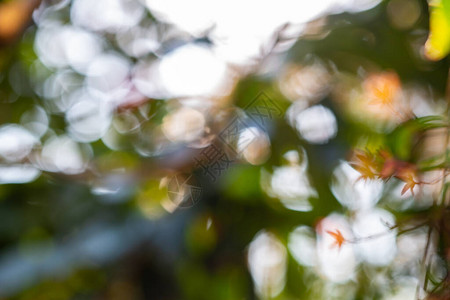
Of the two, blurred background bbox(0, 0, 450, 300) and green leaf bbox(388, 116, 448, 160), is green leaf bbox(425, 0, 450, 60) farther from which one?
blurred background bbox(0, 0, 450, 300)

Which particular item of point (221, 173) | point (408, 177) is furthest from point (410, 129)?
point (221, 173)

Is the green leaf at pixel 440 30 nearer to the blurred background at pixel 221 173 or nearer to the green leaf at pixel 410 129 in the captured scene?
the green leaf at pixel 410 129

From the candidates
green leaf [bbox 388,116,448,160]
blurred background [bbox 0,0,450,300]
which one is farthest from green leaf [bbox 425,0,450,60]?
blurred background [bbox 0,0,450,300]

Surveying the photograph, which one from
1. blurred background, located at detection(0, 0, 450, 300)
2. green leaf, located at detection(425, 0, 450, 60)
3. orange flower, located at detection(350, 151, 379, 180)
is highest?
green leaf, located at detection(425, 0, 450, 60)

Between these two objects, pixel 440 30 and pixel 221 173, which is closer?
pixel 440 30

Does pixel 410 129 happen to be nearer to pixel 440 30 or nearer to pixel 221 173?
pixel 440 30

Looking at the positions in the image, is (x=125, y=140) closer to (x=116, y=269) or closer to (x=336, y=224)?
(x=116, y=269)

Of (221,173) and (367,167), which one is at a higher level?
(367,167)

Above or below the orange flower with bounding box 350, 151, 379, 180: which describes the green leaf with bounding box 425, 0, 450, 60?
above
